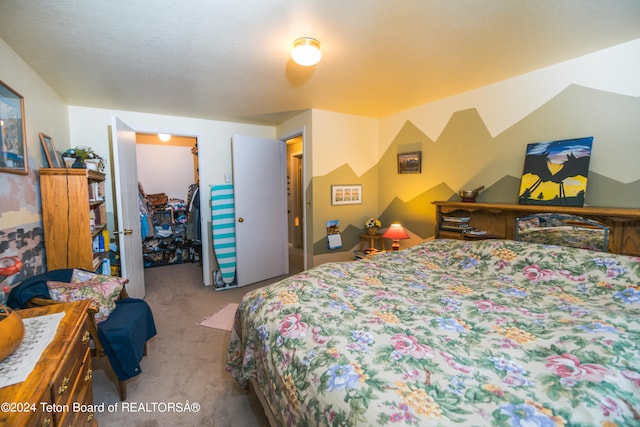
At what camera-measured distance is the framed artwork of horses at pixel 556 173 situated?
1991 mm

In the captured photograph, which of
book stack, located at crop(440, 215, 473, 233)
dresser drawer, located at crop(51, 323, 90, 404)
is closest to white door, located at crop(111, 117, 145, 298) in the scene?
dresser drawer, located at crop(51, 323, 90, 404)

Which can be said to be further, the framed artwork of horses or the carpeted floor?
the framed artwork of horses

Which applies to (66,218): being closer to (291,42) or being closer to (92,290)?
(92,290)

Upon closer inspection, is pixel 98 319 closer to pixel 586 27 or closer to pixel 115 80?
pixel 115 80

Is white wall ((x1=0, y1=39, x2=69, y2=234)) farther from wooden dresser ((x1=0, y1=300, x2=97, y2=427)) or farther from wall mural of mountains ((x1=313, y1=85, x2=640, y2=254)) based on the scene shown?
wall mural of mountains ((x1=313, y1=85, x2=640, y2=254))

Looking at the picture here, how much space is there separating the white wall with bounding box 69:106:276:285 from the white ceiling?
406 mm

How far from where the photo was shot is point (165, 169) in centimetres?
516

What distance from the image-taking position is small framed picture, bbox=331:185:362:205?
3455 millimetres

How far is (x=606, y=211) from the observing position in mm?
1752

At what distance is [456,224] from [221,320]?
2564 millimetres

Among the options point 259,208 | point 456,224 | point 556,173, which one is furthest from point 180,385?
point 556,173

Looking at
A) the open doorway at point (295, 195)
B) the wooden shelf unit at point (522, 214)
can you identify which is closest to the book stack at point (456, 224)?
the wooden shelf unit at point (522, 214)

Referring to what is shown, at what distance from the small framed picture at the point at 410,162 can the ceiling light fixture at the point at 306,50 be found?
1.88 metres

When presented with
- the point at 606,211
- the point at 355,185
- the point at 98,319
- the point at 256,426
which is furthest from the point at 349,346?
the point at 355,185
